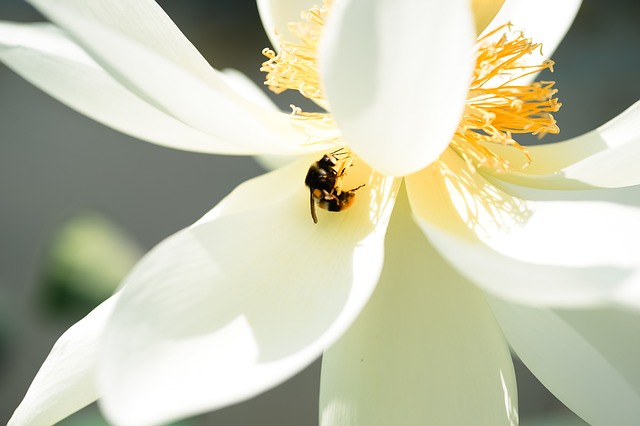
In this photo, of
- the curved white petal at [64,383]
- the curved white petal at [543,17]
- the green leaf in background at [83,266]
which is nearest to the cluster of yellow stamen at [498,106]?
the curved white petal at [543,17]

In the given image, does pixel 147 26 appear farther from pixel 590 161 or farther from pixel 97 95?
pixel 590 161

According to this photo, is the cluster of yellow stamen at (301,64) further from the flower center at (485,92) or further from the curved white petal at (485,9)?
the curved white petal at (485,9)

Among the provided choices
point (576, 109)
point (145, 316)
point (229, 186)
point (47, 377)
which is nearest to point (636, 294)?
point (145, 316)

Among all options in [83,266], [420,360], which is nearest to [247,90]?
[420,360]

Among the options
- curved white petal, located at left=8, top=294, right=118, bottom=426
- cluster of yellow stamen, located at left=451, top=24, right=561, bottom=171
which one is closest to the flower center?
cluster of yellow stamen, located at left=451, top=24, right=561, bottom=171

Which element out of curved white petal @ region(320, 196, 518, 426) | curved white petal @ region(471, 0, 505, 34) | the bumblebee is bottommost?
curved white petal @ region(320, 196, 518, 426)

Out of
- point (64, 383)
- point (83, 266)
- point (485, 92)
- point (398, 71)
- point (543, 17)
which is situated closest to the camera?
point (398, 71)

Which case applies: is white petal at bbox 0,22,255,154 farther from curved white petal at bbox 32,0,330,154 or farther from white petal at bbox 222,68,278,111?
white petal at bbox 222,68,278,111
